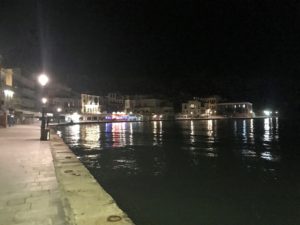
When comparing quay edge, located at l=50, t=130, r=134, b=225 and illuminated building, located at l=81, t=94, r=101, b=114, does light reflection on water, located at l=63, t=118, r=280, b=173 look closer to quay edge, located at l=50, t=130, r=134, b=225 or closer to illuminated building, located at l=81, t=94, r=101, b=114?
quay edge, located at l=50, t=130, r=134, b=225

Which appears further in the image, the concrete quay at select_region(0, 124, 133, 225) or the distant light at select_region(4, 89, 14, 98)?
the distant light at select_region(4, 89, 14, 98)

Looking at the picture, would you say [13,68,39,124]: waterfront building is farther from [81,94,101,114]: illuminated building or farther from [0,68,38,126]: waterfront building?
[81,94,101,114]: illuminated building

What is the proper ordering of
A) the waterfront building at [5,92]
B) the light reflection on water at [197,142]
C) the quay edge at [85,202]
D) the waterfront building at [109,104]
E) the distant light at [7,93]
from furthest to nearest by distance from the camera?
the waterfront building at [109,104] → the distant light at [7,93] → the waterfront building at [5,92] → the light reflection on water at [197,142] → the quay edge at [85,202]

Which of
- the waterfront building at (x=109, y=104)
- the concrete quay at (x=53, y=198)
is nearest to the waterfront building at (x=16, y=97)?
the concrete quay at (x=53, y=198)

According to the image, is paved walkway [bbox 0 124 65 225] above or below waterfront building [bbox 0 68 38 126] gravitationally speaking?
below

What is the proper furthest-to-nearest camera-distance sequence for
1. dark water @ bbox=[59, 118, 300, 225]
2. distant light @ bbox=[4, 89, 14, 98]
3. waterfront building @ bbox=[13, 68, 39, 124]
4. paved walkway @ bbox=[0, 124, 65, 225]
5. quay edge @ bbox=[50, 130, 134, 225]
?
waterfront building @ bbox=[13, 68, 39, 124] < distant light @ bbox=[4, 89, 14, 98] < dark water @ bbox=[59, 118, 300, 225] < paved walkway @ bbox=[0, 124, 65, 225] < quay edge @ bbox=[50, 130, 134, 225]

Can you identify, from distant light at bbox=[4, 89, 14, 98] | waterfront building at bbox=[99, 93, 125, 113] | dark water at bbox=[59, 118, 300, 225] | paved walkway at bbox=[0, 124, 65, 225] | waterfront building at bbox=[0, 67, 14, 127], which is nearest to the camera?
paved walkway at bbox=[0, 124, 65, 225]

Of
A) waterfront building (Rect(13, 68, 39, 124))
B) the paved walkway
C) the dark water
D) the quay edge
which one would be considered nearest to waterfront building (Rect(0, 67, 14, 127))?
waterfront building (Rect(13, 68, 39, 124))

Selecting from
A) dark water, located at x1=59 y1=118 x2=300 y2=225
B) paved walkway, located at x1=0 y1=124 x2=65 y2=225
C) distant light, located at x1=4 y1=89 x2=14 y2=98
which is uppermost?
distant light, located at x1=4 y1=89 x2=14 y2=98

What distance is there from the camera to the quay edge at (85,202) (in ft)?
22.0

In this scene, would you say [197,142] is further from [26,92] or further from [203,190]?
[26,92]

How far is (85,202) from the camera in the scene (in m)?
7.93

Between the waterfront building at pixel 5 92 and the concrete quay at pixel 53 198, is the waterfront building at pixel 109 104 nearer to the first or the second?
the waterfront building at pixel 5 92

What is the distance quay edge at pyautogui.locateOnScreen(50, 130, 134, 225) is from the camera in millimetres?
6695
